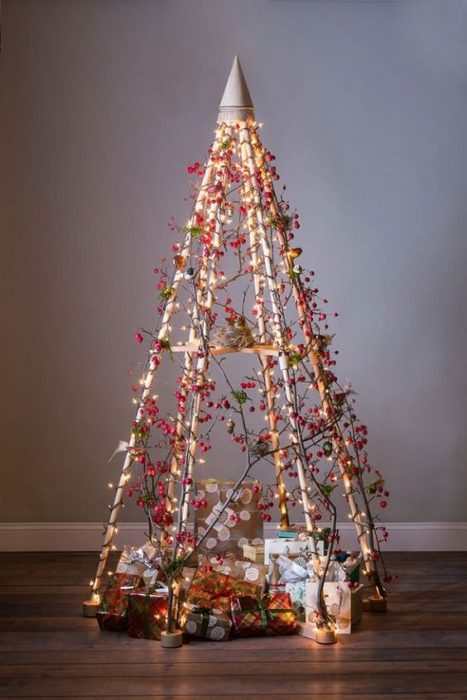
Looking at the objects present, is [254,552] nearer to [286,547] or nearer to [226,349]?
[286,547]

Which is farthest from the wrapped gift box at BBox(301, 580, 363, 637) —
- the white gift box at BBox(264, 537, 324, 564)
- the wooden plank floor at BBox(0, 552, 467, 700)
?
the white gift box at BBox(264, 537, 324, 564)

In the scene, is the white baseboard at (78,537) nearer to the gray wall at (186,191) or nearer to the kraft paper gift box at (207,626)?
the gray wall at (186,191)

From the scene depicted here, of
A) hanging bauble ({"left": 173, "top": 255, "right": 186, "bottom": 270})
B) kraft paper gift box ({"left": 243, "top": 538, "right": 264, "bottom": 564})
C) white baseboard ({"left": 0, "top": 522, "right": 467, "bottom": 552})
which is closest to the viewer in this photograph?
hanging bauble ({"left": 173, "top": 255, "right": 186, "bottom": 270})

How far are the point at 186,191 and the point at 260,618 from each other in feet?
8.24

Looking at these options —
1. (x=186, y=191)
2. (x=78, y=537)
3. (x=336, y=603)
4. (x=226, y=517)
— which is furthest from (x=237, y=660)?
(x=186, y=191)

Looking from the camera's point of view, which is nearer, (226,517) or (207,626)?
(207,626)

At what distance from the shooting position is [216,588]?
420cm

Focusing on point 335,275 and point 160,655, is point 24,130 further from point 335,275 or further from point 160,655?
point 160,655

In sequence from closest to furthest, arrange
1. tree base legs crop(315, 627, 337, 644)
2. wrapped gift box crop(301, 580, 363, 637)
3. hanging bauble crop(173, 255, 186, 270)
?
1. tree base legs crop(315, 627, 337, 644)
2. wrapped gift box crop(301, 580, 363, 637)
3. hanging bauble crop(173, 255, 186, 270)

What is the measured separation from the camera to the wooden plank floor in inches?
126

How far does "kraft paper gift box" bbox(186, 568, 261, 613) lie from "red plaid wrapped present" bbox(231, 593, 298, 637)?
14cm

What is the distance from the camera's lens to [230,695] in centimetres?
317

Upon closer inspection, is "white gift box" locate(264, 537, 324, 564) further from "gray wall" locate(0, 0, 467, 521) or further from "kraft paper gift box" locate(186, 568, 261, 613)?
"gray wall" locate(0, 0, 467, 521)

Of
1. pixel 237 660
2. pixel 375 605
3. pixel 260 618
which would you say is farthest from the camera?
pixel 375 605
